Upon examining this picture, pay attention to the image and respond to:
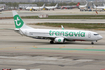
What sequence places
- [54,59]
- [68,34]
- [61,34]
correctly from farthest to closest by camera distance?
[61,34]
[68,34]
[54,59]

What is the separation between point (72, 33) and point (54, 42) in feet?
19.3

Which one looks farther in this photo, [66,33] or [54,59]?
[66,33]

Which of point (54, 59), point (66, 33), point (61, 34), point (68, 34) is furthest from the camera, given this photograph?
point (61, 34)

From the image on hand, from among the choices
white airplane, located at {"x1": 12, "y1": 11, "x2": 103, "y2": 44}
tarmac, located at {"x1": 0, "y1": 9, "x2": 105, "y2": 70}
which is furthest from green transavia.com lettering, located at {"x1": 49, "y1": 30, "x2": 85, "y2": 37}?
tarmac, located at {"x1": 0, "y1": 9, "x2": 105, "y2": 70}

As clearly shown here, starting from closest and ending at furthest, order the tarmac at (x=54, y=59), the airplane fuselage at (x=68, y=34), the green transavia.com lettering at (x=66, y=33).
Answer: the tarmac at (x=54, y=59), the airplane fuselage at (x=68, y=34), the green transavia.com lettering at (x=66, y=33)

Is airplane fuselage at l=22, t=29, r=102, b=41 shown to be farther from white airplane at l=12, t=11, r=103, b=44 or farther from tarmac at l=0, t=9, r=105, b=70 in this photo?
tarmac at l=0, t=9, r=105, b=70

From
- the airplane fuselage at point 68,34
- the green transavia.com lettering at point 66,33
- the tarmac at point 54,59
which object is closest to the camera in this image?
the tarmac at point 54,59

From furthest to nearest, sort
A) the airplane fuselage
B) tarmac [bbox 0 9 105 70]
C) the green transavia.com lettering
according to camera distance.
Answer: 1. the green transavia.com lettering
2. the airplane fuselage
3. tarmac [bbox 0 9 105 70]

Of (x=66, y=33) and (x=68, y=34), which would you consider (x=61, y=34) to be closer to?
(x=66, y=33)

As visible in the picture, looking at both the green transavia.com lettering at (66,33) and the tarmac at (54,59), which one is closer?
A: the tarmac at (54,59)

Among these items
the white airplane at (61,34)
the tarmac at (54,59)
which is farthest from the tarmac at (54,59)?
the white airplane at (61,34)

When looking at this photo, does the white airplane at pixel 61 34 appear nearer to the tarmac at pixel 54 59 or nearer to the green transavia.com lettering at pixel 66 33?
the green transavia.com lettering at pixel 66 33

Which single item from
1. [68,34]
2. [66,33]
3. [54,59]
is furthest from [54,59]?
[66,33]

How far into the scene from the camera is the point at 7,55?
38125 millimetres
